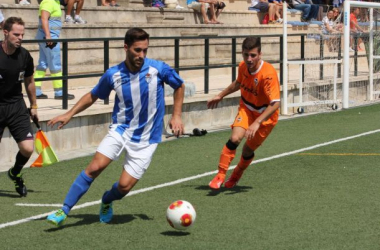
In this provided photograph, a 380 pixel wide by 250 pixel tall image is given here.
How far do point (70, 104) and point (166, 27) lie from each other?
7702 millimetres

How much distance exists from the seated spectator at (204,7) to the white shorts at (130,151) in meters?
15.7

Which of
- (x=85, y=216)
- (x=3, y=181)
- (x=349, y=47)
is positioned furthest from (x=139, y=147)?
(x=349, y=47)

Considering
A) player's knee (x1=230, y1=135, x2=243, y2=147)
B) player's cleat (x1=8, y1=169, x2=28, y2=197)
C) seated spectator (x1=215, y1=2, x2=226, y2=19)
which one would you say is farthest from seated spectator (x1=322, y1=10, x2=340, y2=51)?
player's cleat (x1=8, y1=169, x2=28, y2=197)

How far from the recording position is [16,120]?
9.53 m

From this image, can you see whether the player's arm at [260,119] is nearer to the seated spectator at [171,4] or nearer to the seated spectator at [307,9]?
the seated spectator at [171,4]

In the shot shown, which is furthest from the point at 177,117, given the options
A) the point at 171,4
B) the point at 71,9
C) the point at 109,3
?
the point at 171,4

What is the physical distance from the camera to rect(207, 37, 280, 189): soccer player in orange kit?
9.30 meters

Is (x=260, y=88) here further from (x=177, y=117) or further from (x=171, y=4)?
(x=171, y=4)

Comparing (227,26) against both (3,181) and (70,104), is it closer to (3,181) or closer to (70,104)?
(70,104)

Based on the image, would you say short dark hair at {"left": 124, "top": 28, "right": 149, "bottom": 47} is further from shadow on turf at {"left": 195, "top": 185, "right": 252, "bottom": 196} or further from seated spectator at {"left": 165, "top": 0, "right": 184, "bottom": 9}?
seated spectator at {"left": 165, "top": 0, "right": 184, "bottom": 9}

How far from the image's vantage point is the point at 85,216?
329 inches

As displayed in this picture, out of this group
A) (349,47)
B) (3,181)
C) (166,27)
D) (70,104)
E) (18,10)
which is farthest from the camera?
(166,27)

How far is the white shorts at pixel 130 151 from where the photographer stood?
7.79 m

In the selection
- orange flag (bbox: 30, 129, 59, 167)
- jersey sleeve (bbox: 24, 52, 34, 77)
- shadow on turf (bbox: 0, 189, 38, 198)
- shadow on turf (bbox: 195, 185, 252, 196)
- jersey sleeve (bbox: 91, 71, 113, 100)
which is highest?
jersey sleeve (bbox: 24, 52, 34, 77)
